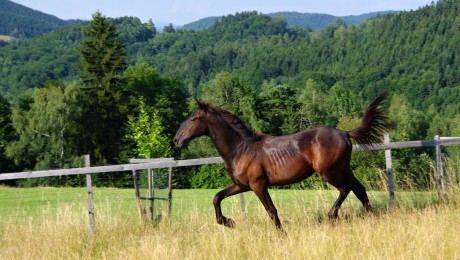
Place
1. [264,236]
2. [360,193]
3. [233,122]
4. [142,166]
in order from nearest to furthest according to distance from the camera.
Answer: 1. [264,236]
2. [233,122]
3. [360,193]
4. [142,166]

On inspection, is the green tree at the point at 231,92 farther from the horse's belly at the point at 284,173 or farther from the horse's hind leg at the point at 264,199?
the horse's hind leg at the point at 264,199

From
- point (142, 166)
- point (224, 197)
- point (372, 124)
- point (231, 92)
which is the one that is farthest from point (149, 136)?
point (224, 197)

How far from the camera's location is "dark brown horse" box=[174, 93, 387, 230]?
8883mm

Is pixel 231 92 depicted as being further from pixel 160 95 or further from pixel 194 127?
pixel 194 127

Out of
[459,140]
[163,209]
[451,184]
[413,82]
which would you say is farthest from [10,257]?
[413,82]

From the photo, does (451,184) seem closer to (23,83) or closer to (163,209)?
(163,209)

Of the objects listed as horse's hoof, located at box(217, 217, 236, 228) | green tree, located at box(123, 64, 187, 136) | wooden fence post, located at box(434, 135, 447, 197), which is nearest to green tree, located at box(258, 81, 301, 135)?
green tree, located at box(123, 64, 187, 136)

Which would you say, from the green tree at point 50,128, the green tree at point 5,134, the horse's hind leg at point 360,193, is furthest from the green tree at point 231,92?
the horse's hind leg at point 360,193

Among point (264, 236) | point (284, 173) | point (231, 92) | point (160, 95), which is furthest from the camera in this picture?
point (231, 92)

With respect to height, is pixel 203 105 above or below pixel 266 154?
above

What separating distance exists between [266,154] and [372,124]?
1.88 m

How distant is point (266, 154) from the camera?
29.7 ft

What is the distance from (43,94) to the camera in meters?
63.1

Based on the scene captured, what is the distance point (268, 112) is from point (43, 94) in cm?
2319
